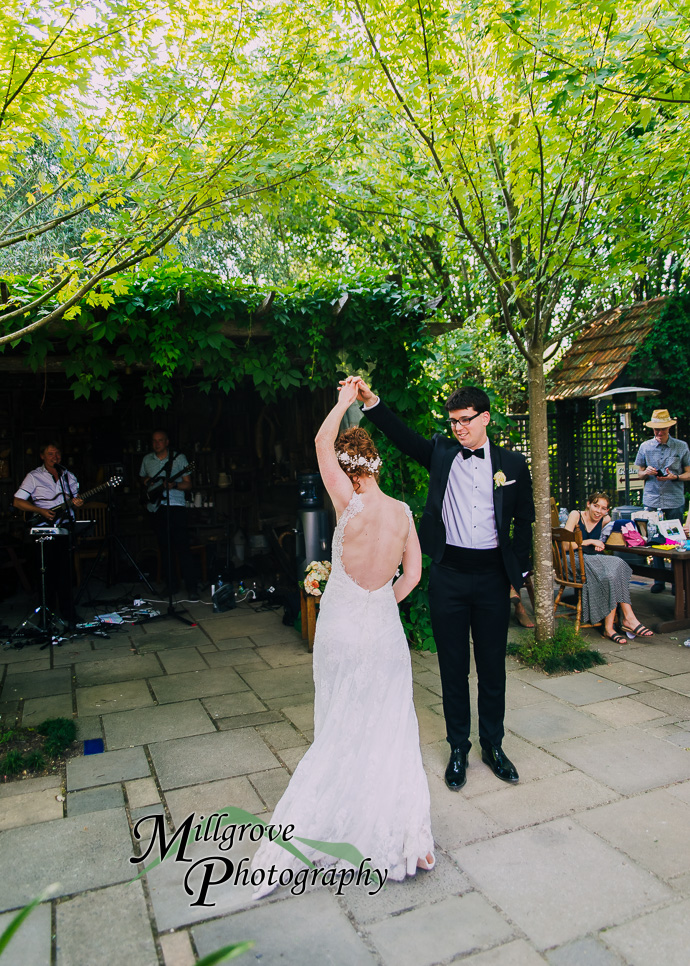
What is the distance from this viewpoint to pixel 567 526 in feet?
21.4

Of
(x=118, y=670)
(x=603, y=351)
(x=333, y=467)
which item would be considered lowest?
(x=118, y=670)

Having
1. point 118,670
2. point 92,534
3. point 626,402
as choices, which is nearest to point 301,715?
point 118,670

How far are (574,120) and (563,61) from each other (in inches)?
32.9

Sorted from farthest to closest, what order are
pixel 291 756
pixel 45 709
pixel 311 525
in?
pixel 311 525, pixel 45 709, pixel 291 756

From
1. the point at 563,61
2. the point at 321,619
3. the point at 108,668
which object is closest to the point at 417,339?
the point at 563,61

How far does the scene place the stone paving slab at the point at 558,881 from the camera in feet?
7.70

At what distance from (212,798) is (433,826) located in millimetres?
1099

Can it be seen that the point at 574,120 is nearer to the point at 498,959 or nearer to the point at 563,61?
the point at 563,61

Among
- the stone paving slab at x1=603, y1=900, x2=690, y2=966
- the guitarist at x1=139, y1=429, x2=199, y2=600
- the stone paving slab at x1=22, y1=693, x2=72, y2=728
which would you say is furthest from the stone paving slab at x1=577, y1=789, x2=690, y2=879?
the guitarist at x1=139, y1=429, x2=199, y2=600

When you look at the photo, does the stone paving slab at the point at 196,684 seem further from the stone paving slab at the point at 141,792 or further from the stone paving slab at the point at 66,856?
the stone paving slab at the point at 66,856

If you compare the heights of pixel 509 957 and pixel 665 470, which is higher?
pixel 665 470

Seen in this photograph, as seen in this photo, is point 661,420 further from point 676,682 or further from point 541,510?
point 676,682

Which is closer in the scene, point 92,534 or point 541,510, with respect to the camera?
point 541,510

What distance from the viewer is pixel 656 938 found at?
2.25 metres
